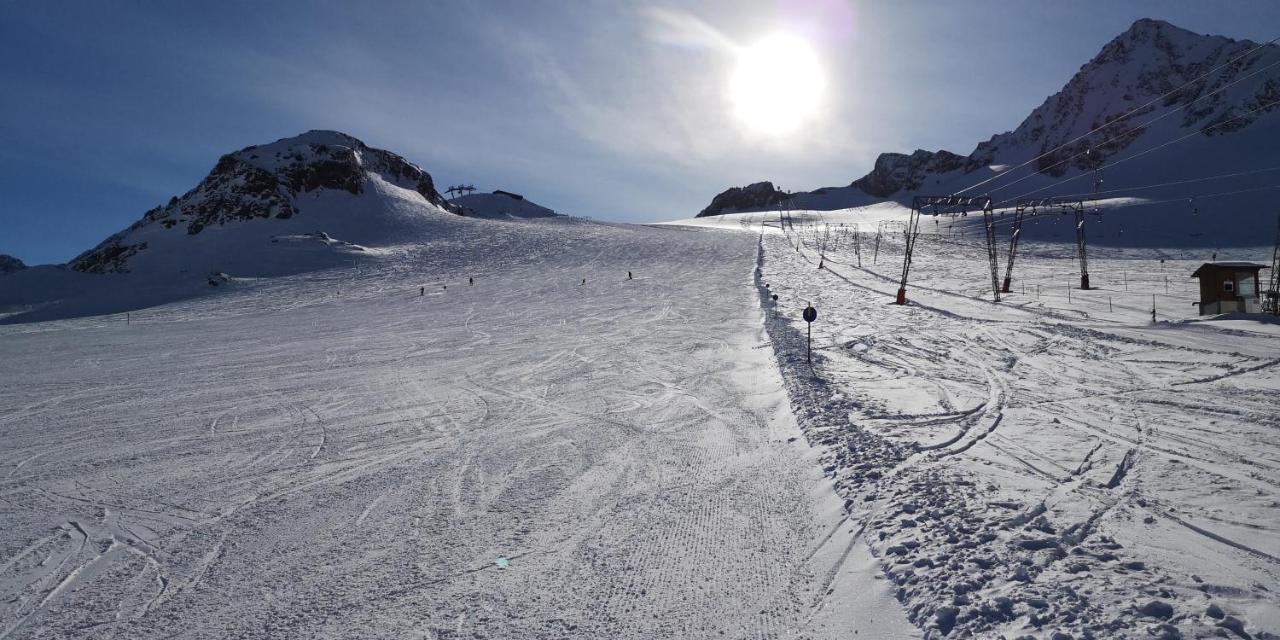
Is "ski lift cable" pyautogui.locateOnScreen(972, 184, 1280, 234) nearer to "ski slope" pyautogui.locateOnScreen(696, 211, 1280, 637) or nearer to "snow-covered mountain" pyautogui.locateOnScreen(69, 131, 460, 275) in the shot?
"ski slope" pyautogui.locateOnScreen(696, 211, 1280, 637)

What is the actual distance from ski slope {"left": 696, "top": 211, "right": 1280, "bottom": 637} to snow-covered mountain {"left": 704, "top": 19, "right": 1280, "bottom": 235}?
8297cm

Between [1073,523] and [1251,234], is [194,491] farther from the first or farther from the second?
[1251,234]

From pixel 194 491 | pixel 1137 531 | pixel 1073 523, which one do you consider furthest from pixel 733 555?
pixel 194 491

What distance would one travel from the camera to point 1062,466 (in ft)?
24.9

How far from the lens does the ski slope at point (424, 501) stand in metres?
5.03

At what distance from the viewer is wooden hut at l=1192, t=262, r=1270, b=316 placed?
23.1 m

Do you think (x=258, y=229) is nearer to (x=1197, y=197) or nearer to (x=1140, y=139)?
(x=1197, y=197)

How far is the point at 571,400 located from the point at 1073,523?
350 inches

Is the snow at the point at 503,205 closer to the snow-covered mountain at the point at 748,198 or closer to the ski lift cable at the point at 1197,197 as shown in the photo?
the snow-covered mountain at the point at 748,198

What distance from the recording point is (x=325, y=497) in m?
7.40

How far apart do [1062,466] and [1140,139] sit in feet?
572

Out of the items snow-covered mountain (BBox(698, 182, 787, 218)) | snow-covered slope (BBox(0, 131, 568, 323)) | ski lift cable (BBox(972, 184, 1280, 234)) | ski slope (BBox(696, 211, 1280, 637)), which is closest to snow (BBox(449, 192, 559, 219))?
snow-covered slope (BBox(0, 131, 568, 323))

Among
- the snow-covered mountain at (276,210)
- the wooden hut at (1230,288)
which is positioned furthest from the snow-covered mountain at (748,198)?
the wooden hut at (1230,288)

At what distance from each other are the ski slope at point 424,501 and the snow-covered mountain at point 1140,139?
9468 cm
